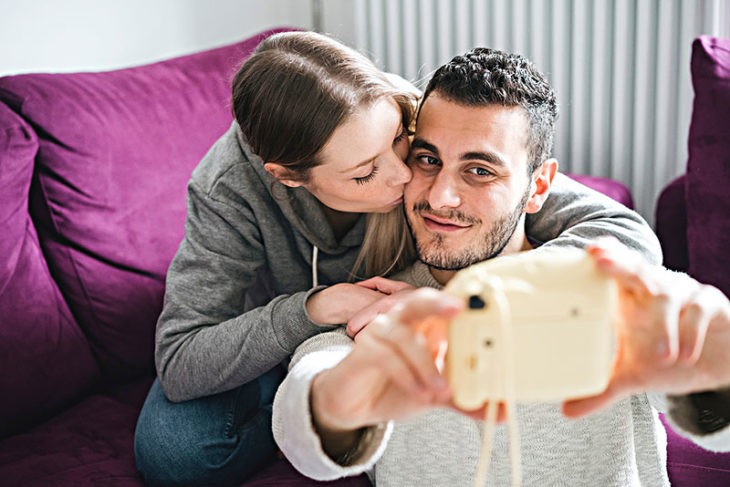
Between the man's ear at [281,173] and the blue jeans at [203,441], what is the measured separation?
40cm

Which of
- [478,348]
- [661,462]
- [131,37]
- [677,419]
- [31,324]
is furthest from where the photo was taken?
[131,37]

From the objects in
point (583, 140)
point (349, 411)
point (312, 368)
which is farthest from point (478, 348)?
point (583, 140)

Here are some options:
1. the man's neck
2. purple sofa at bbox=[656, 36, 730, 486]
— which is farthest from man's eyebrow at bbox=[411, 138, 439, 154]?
purple sofa at bbox=[656, 36, 730, 486]

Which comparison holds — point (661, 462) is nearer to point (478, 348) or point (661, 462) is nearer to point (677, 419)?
point (677, 419)

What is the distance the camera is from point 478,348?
0.64 meters

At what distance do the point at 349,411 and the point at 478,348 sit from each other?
197 millimetres

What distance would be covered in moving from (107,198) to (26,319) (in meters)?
0.30

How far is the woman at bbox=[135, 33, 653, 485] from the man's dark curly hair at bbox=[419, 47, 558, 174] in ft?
0.30

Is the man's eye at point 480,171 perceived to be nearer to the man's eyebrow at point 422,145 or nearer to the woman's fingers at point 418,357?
the man's eyebrow at point 422,145

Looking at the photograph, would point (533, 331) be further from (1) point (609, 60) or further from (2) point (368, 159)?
(1) point (609, 60)

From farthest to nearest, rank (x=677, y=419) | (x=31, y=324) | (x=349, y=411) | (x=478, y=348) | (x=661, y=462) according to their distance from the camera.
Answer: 1. (x=31, y=324)
2. (x=661, y=462)
3. (x=677, y=419)
4. (x=349, y=411)
5. (x=478, y=348)

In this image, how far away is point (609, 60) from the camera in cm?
208

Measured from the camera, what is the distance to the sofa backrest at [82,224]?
1489 mm

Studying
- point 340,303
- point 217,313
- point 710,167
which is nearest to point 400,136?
point 340,303
